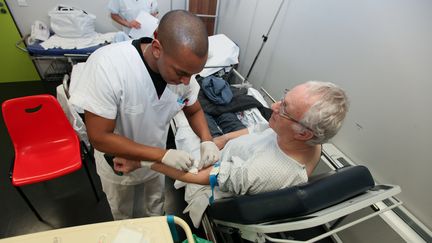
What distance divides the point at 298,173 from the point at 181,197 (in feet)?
4.01

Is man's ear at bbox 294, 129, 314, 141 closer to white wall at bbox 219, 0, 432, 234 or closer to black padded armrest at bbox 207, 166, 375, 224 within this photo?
black padded armrest at bbox 207, 166, 375, 224

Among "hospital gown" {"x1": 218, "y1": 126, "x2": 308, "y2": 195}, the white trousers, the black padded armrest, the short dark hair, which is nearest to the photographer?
the short dark hair

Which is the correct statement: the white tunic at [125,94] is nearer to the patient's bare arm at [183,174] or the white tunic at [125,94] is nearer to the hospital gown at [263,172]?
the patient's bare arm at [183,174]

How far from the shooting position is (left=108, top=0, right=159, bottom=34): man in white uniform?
106 inches

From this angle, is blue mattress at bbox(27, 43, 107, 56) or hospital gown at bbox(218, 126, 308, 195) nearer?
hospital gown at bbox(218, 126, 308, 195)

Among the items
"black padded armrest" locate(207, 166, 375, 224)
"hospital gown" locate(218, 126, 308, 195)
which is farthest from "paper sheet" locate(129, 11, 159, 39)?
"black padded armrest" locate(207, 166, 375, 224)

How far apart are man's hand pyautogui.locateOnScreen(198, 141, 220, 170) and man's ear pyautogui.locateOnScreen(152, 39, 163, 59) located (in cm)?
52

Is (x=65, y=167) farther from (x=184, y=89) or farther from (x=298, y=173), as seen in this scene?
(x=298, y=173)

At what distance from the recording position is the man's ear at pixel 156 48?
767 millimetres

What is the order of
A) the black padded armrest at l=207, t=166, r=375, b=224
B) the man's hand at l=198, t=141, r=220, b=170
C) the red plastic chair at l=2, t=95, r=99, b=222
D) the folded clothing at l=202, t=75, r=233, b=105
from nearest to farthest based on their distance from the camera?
the black padded armrest at l=207, t=166, r=375, b=224, the man's hand at l=198, t=141, r=220, b=170, the red plastic chair at l=2, t=95, r=99, b=222, the folded clothing at l=202, t=75, r=233, b=105

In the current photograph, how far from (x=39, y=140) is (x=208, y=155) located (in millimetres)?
1360

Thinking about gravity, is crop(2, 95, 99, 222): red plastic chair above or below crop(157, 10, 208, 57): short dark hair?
below

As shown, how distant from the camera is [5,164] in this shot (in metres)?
1.99

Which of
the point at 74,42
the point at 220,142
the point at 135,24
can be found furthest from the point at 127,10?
the point at 220,142
